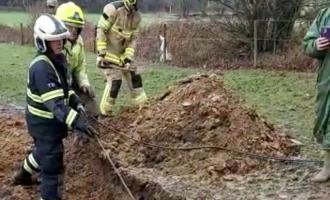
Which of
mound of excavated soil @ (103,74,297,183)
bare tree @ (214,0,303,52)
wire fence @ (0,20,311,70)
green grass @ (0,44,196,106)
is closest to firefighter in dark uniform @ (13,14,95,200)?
mound of excavated soil @ (103,74,297,183)

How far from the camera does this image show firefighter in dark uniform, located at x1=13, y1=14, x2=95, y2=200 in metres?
6.13

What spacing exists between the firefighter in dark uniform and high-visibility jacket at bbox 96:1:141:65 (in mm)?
3496

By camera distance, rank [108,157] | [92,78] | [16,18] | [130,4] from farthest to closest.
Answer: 1. [16,18]
2. [92,78]
3. [130,4]
4. [108,157]

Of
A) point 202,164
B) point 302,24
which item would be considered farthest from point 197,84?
point 302,24

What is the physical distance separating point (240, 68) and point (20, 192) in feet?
44.9

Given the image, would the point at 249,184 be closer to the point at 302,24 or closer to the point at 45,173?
the point at 45,173

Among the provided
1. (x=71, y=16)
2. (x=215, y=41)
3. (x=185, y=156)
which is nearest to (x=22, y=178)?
(x=185, y=156)

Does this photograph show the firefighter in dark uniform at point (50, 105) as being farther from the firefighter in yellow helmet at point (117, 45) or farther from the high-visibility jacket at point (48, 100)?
the firefighter in yellow helmet at point (117, 45)

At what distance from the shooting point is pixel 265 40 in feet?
68.8

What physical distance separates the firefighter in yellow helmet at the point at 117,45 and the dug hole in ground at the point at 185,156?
1.39 m

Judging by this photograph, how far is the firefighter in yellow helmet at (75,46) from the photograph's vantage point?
25.6ft

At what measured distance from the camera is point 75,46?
8109 millimetres

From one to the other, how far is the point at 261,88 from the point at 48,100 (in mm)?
9408

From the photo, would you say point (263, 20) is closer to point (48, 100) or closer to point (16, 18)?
point (48, 100)
